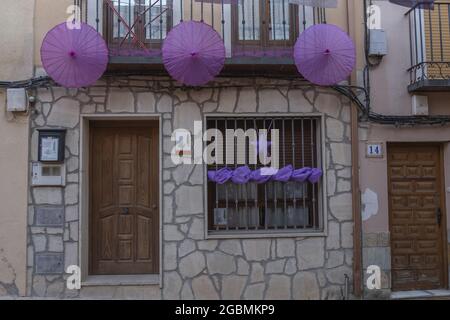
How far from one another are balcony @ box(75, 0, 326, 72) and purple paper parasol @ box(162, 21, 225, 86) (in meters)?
0.46

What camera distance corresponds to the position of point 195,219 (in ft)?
19.0

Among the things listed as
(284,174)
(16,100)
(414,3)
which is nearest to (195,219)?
(284,174)

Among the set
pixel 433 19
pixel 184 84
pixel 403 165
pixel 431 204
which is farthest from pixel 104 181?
pixel 433 19

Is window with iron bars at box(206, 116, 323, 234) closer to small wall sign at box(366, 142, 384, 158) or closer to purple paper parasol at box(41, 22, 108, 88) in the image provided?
small wall sign at box(366, 142, 384, 158)

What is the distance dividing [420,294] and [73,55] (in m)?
5.41

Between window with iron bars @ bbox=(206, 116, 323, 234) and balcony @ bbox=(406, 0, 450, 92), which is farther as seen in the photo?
window with iron bars @ bbox=(206, 116, 323, 234)

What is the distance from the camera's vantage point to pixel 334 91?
602 cm

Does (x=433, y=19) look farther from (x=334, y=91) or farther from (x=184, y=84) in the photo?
(x=184, y=84)

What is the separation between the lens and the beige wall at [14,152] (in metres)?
5.63

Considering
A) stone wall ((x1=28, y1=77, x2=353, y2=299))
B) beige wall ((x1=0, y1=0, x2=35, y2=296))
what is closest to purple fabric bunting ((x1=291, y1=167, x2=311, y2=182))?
stone wall ((x1=28, y1=77, x2=353, y2=299))

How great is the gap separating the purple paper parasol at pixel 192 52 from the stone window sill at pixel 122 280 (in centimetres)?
263

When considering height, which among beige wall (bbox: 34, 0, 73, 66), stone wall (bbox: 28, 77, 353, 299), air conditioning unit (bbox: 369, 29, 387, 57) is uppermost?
beige wall (bbox: 34, 0, 73, 66)

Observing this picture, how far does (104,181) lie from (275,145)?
2.44 m

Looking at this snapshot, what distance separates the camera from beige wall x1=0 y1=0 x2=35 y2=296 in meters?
5.63
